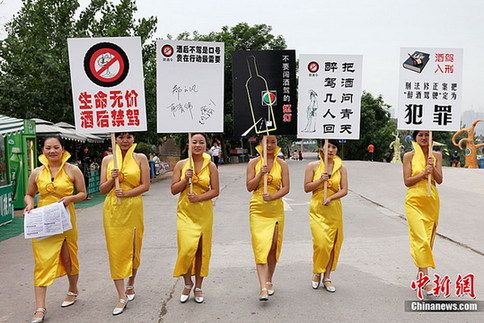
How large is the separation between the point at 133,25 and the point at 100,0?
1744 millimetres

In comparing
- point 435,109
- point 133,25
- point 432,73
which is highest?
point 133,25

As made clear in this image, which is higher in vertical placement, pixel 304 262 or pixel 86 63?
pixel 86 63

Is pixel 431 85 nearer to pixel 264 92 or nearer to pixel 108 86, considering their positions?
pixel 264 92

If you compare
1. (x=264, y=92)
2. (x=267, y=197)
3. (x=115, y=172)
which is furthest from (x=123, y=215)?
(x=264, y=92)

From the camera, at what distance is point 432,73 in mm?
4984

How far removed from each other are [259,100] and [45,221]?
2.63 meters

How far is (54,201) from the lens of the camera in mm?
4270

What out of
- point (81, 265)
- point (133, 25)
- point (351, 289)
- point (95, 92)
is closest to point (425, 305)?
point (351, 289)

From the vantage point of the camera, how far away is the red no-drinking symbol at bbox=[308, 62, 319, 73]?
487cm

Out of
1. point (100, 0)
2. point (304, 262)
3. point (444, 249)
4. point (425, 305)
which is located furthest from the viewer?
point (100, 0)

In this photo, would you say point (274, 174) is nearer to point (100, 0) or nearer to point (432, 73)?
point (432, 73)

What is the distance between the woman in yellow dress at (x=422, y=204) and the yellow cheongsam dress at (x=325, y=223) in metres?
0.81
